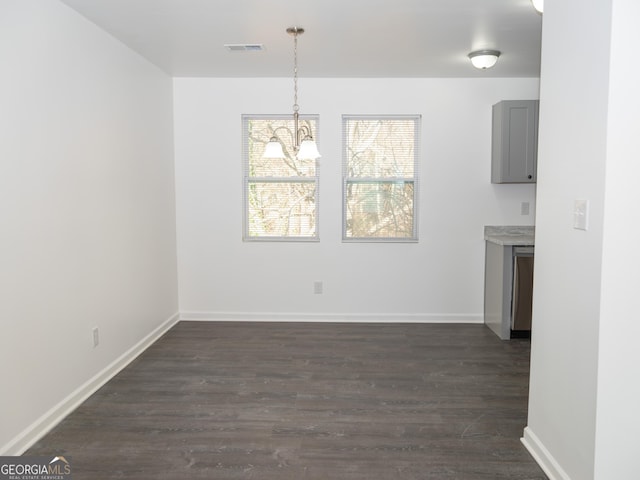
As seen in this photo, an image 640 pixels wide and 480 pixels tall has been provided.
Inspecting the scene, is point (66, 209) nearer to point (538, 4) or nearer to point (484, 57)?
point (538, 4)

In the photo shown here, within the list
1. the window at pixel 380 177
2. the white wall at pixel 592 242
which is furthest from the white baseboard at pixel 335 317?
the white wall at pixel 592 242

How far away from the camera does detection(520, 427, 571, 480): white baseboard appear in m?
2.41

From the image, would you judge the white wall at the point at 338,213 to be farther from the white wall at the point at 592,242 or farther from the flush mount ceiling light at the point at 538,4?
the white wall at the point at 592,242

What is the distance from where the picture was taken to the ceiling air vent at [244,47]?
4086 millimetres

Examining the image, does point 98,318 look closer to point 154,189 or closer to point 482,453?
point 154,189

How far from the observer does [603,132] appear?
2000 millimetres

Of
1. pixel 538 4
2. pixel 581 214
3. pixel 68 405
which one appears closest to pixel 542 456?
pixel 581 214

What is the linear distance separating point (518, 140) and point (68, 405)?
4352 millimetres

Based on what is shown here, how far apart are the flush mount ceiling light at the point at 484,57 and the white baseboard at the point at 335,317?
2493 millimetres

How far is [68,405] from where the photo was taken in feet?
10.5

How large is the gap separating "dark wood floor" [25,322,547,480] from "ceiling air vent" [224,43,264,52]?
2495 millimetres

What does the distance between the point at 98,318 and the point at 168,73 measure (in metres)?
2.60

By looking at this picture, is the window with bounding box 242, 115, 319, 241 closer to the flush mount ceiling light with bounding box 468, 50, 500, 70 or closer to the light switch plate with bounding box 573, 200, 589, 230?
the flush mount ceiling light with bounding box 468, 50, 500, 70

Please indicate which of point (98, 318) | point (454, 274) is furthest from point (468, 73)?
point (98, 318)
